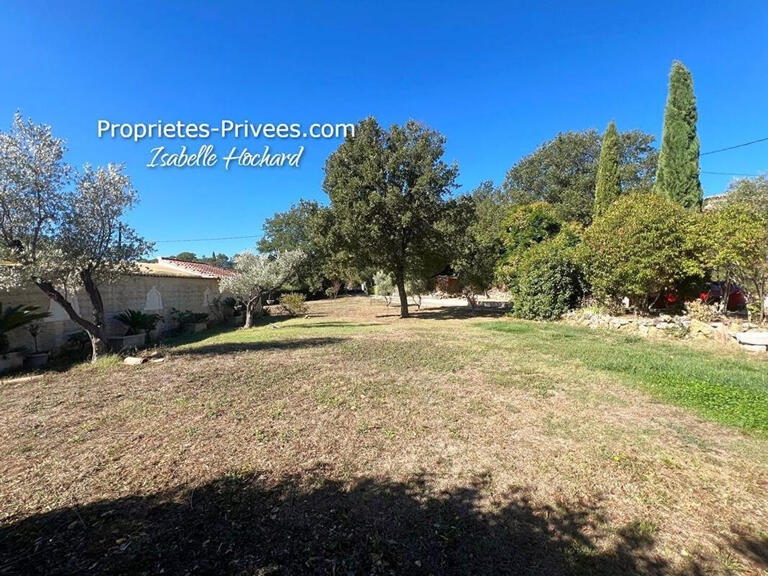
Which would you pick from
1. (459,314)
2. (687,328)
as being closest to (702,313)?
(687,328)

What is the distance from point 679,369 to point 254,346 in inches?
381

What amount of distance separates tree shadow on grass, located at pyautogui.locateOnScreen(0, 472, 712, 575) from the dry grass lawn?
12 mm

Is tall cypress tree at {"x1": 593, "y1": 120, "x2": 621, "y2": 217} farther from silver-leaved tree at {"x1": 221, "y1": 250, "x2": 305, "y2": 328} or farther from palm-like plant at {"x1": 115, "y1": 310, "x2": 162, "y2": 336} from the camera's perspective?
palm-like plant at {"x1": 115, "y1": 310, "x2": 162, "y2": 336}

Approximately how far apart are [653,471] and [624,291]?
395 inches

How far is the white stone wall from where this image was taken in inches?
364

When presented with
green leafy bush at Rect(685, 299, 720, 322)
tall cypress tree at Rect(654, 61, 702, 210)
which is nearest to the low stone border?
green leafy bush at Rect(685, 299, 720, 322)

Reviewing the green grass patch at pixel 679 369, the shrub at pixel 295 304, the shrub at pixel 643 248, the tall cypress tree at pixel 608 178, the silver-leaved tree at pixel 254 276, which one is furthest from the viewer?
the shrub at pixel 295 304

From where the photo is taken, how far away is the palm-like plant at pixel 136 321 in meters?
11.6

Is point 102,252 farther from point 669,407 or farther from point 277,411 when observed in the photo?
point 669,407

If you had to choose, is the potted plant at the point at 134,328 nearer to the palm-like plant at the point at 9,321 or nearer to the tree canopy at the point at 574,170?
the palm-like plant at the point at 9,321

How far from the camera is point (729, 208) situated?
30.1 ft

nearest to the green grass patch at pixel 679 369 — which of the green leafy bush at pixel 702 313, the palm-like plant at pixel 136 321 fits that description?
the green leafy bush at pixel 702 313

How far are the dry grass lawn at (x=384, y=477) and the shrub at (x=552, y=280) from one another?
25.6 ft

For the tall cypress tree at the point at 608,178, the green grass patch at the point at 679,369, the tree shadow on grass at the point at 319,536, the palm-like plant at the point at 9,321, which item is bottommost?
the tree shadow on grass at the point at 319,536
